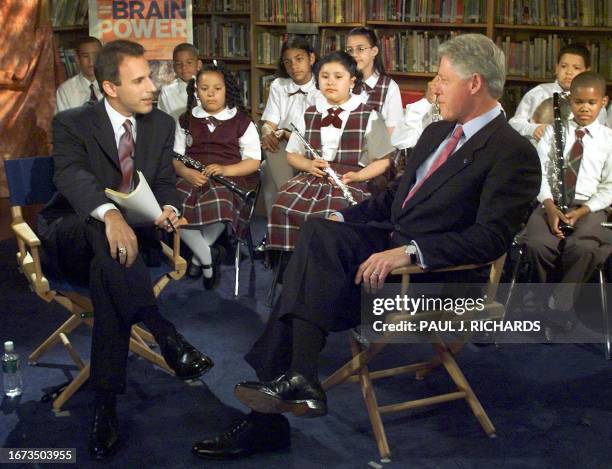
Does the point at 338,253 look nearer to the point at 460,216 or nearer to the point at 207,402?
the point at 460,216

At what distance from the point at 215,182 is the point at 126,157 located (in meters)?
1.19

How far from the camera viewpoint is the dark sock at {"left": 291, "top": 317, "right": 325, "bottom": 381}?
8.57ft

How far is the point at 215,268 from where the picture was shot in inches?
179

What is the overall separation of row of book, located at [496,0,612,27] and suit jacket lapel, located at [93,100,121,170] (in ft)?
12.1

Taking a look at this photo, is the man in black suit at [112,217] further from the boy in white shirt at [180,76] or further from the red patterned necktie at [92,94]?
the red patterned necktie at [92,94]

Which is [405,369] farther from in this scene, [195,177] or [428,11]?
[428,11]

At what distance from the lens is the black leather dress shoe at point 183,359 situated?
9.62ft

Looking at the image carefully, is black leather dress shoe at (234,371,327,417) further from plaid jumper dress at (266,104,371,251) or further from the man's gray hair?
plaid jumper dress at (266,104,371,251)

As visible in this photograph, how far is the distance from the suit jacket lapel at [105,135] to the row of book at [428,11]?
3.56m

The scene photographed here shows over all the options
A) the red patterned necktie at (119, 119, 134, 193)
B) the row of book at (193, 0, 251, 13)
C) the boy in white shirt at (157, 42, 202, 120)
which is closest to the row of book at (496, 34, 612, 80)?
the row of book at (193, 0, 251, 13)

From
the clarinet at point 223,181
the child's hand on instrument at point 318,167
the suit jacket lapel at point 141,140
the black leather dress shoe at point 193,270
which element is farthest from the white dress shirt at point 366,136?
the suit jacket lapel at point 141,140

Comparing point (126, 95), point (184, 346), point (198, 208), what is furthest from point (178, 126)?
point (184, 346)

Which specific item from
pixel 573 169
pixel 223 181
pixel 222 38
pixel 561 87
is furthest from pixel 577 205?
pixel 222 38

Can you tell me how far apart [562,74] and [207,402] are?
2.82 meters
